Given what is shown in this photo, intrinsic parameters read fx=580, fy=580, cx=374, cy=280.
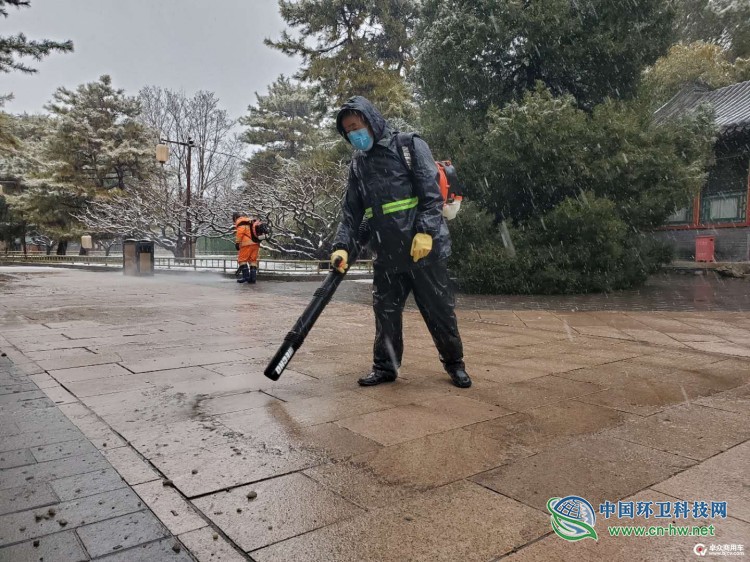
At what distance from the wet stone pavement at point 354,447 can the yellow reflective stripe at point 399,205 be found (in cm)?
114

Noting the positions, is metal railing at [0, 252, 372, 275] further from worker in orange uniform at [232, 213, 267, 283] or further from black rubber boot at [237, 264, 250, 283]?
worker in orange uniform at [232, 213, 267, 283]

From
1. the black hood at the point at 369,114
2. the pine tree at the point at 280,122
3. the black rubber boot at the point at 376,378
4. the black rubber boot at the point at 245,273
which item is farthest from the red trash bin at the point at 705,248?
the pine tree at the point at 280,122

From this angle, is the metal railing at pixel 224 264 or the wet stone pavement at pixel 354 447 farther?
the metal railing at pixel 224 264

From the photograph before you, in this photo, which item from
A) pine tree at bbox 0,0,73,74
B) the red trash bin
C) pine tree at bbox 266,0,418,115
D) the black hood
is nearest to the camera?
the black hood

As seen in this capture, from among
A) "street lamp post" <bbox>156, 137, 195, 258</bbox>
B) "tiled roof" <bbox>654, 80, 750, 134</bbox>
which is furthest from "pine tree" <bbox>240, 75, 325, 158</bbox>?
"tiled roof" <bbox>654, 80, 750, 134</bbox>

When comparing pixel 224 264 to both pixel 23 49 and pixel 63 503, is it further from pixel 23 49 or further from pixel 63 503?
pixel 63 503

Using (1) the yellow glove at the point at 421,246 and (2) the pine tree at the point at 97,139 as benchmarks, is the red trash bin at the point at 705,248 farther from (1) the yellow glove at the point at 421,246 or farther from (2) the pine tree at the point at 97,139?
(2) the pine tree at the point at 97,139

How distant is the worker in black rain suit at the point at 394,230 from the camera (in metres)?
3.62

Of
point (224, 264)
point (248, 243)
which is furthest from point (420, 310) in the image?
point (224, 264)

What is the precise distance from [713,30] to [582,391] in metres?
33.1

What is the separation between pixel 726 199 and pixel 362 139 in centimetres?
1543

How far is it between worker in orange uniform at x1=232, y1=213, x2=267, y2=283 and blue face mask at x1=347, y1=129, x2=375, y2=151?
9.65 m
